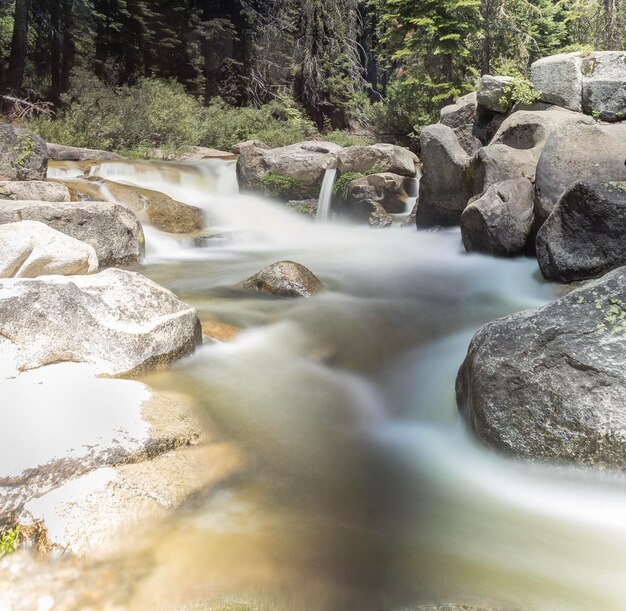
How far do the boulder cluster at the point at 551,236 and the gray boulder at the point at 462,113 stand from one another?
3cm

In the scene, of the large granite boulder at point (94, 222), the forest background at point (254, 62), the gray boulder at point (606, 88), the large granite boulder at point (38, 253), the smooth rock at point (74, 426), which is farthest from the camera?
the forest background at point (254, 62)

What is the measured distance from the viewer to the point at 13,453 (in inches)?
110

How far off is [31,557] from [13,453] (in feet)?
2.12

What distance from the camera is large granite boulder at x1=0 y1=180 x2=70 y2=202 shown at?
26.9 ft

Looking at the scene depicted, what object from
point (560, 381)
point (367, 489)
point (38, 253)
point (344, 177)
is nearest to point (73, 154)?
point (344, 177)

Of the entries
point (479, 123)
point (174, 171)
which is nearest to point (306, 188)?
point (174, 171)

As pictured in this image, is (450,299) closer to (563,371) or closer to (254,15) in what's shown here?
(563,371)

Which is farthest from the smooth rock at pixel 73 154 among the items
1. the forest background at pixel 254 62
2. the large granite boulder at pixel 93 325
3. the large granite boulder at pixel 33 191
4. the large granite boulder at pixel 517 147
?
the large granite boulder at pixel 93 325

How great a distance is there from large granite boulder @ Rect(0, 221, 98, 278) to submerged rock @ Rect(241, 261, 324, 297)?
6.35 ft

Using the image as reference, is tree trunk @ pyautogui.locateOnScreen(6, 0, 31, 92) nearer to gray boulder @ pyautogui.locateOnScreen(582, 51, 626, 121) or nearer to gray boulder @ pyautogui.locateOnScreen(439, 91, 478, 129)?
gray boulder @ pyautogui.locateOnScreen(439, 91, 478, 129)

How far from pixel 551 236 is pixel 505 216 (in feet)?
5.21

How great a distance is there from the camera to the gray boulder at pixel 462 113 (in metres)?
12.1

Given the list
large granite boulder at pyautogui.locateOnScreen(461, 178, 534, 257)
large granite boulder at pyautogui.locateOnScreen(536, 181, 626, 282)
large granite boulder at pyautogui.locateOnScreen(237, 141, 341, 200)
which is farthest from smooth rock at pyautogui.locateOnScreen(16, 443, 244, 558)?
large granite boulder at pyautogui.locateOnScreen(237, 141, 341, 200)

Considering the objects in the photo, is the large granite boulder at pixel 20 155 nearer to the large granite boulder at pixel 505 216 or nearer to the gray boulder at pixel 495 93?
the large granite boulder at pixel 505 216
